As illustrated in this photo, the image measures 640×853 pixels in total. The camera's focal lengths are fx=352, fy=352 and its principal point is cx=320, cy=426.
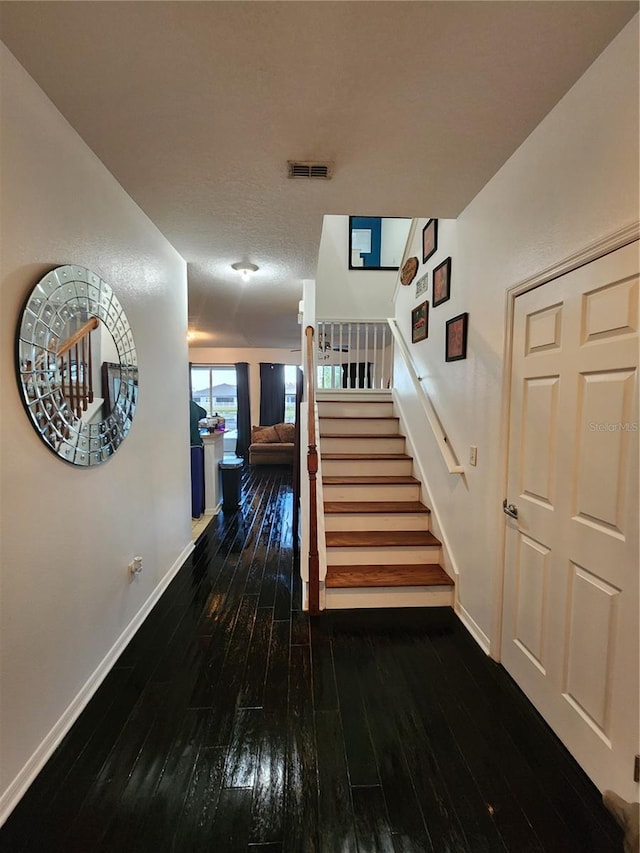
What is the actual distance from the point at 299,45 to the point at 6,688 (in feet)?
7.99

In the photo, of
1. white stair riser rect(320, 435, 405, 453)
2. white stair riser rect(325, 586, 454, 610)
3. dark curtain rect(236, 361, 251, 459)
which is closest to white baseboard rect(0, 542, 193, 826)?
white stair riser rect(325, 586, 454, 610)

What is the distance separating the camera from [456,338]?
2418mm

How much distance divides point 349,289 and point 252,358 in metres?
4.02

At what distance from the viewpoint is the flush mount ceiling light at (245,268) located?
3.15m

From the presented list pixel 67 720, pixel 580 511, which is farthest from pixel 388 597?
pixel 67 720

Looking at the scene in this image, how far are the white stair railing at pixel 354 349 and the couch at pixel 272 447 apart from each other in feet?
7.26

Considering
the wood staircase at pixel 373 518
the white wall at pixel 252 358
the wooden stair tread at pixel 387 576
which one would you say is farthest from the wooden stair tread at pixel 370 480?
the white wall at pixel 252 358

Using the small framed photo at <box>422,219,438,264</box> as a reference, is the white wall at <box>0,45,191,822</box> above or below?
below

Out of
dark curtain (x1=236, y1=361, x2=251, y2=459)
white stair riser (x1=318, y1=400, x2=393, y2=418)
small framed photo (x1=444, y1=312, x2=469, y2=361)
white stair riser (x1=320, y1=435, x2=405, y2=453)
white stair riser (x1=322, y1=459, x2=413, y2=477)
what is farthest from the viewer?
dark curtain (x1=236, y1=361, x2=251, y2=459)

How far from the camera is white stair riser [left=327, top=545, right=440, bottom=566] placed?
2.63 m

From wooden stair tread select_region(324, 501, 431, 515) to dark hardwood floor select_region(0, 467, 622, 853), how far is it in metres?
0.87

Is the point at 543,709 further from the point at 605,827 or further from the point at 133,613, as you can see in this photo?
the point at 133,613

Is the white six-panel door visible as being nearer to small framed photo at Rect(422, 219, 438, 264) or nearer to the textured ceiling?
the textured ceiling

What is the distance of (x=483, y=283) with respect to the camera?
2.09 metres
